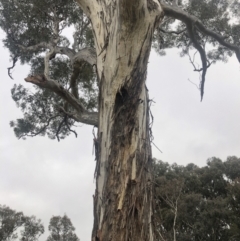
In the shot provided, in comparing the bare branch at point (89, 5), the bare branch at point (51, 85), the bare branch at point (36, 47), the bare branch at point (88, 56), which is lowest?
the bare branch at point (51, 85)

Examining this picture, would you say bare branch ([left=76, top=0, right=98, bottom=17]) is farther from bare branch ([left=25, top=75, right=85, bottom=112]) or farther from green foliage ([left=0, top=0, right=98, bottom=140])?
green foliage ([left=0, top=0, right=98, bottom=140])

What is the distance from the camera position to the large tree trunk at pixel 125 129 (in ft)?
7.50

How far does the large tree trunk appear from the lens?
90.0 inches

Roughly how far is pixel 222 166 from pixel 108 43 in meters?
14.3

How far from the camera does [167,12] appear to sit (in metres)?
4.58

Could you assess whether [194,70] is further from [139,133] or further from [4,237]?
[4,237]

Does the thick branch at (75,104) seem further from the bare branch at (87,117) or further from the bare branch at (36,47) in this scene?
the bare branch at (36,47)

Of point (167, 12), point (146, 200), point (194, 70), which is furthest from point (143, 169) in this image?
point (194, 70)

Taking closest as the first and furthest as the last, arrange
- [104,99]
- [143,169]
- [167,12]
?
[143,169], [104,99], [167,12]

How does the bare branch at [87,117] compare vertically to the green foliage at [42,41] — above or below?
below

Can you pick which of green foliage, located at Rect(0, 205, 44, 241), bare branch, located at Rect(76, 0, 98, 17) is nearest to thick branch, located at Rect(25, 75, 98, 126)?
bare branch, located at Rect(76, 0, 98, 17)

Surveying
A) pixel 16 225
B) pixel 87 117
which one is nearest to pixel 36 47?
pixel 87 117

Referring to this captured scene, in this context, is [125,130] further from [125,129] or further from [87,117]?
[87,117]

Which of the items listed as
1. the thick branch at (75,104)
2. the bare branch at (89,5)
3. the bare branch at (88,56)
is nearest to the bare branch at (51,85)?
the thick branch at (75,104)
